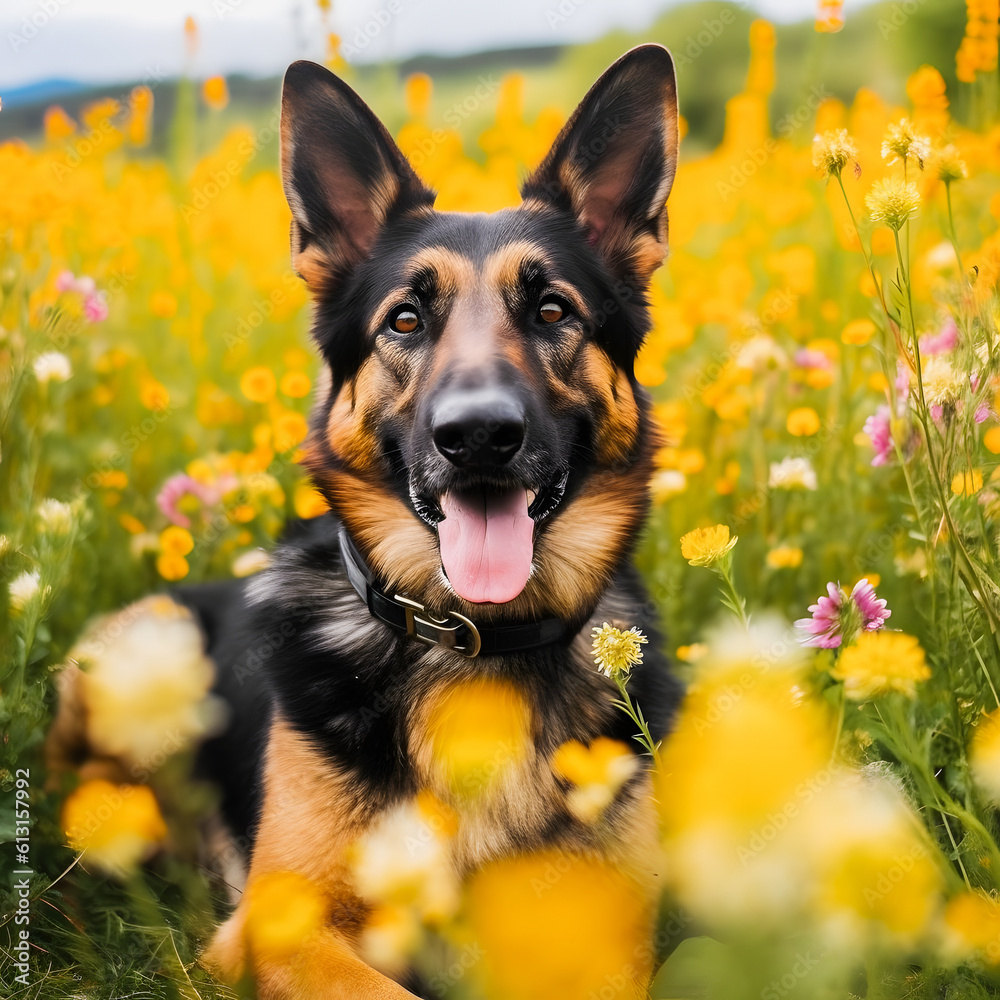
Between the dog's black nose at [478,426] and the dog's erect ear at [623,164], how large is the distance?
3.27ft

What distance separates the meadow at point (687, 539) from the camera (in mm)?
932

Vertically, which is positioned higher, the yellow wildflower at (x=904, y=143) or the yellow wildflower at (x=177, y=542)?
the yellow wildflower at (x=904, y=143)

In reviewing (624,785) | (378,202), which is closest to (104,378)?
(378,202)

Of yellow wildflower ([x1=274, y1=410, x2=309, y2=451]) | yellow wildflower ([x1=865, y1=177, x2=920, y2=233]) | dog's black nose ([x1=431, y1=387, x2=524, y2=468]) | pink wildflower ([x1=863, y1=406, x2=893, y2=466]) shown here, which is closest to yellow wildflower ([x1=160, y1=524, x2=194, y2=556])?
yellow wildflower ([x1=274, y1=410, x2=309, y2=451])

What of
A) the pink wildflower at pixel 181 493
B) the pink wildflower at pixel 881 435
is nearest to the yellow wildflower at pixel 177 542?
the pink wildflower at pixel 181 493

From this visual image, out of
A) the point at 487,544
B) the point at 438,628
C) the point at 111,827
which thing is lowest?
the point at 438,628

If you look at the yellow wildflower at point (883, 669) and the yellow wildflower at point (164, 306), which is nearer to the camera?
the yellow wildflower at point (883, 669)

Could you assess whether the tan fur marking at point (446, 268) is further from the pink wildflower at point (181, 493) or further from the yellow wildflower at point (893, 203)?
the pink wildflower at point (181, 493)

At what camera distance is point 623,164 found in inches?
113

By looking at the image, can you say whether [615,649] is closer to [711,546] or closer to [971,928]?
[711,546]

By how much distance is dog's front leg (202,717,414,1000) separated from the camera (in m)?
1.95

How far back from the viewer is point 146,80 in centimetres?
444

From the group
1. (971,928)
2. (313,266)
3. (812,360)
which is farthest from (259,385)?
(971,928)

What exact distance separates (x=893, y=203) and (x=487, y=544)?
1310 mm
